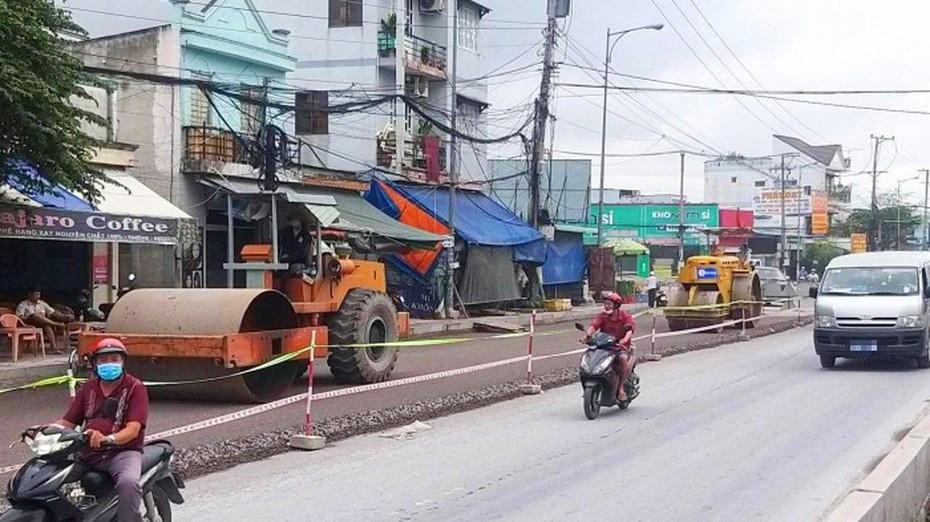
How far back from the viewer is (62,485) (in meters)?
5.83

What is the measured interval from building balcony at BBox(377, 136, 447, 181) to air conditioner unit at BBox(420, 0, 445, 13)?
268 inches

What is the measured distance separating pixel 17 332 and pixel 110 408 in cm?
1197

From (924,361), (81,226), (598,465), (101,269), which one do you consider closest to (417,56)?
(101,269)

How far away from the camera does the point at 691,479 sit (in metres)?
9.36

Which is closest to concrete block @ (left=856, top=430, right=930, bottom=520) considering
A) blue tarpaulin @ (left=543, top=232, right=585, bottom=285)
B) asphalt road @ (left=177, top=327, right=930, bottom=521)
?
asphalt road @ (left=177, top=327, right=930, bottom=521)

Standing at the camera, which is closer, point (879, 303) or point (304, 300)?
point (304, 300)

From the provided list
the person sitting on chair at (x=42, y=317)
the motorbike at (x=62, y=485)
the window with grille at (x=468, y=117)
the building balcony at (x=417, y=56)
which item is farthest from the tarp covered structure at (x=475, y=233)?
the motorbike at (x=62, y=485)

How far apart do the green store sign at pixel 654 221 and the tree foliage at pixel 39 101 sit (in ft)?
189

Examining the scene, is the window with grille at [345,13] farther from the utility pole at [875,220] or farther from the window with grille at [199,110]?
the utility pole at [875,220]

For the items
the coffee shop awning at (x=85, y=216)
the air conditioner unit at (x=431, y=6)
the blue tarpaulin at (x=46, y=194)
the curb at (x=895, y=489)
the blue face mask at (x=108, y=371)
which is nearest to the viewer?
the curb at (x=895, y=489)

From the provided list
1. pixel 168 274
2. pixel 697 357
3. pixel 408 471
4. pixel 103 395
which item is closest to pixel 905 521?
pixel 408 471

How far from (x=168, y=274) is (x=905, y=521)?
20006 millimetres

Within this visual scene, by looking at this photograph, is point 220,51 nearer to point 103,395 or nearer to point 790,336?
point 790,336

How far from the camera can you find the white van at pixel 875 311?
1805 centimetres
